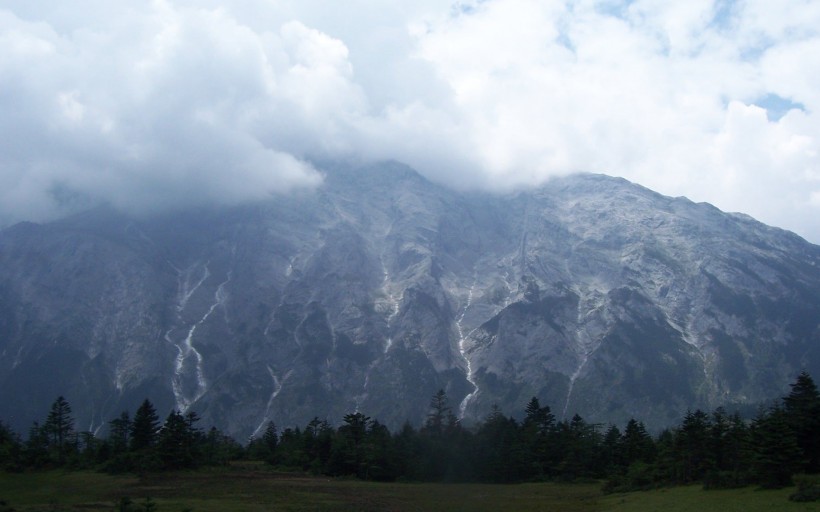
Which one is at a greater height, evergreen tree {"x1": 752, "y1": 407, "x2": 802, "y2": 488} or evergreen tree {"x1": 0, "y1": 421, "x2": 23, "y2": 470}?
evergreen tree {"x1": 752, "y1": 407, "x2": 802, "y2": 488}

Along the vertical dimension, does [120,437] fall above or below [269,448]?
above

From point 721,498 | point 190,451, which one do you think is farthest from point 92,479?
point 721,498

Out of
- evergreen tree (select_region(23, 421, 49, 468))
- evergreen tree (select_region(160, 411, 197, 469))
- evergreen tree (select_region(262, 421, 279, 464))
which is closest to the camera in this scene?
evergreen tree (select_region(160, 411, 197, 469))

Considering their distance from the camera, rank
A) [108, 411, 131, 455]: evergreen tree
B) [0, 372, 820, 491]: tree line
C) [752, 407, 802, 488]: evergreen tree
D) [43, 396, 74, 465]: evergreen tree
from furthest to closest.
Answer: [43, 396, 74, 465]: evergreen tree → [108, 411, 131, 455]: evergreen tree → [0, 372, 820, 491]: tree line → [752, 407, 802, 488]: evergreen tree

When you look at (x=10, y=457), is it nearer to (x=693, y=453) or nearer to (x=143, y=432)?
(x=143, y=432)

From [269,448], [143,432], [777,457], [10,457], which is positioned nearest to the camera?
[777,457]

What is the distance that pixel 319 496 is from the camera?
8575 cm

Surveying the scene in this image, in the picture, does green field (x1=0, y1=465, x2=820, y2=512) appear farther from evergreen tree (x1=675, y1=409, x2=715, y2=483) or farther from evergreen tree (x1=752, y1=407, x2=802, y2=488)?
evergreen tree (x1=675, y1=409, x2=715, y2=483)

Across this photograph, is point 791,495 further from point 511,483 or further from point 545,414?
point 545,414

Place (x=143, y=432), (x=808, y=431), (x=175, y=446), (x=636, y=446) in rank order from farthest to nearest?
(x=636, y=446)
(x=143, y=432)
(x=175, y=446)
(x=808, y=431)

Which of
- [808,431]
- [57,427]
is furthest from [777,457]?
[57,427]

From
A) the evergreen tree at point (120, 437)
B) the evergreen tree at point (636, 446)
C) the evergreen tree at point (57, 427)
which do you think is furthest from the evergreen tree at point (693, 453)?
the evergreen tree at point (57, 427)

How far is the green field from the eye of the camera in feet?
222

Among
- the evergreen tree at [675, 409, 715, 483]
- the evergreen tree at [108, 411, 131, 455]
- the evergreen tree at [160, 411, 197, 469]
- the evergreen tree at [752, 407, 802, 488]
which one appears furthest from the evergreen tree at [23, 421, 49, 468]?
the evergreen tree at [752, 407, 802, 488]
